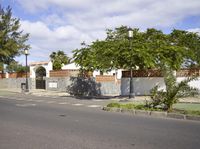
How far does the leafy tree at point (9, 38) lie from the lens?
146 ft

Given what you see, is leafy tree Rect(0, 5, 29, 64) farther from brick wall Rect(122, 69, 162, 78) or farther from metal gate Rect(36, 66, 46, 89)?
brick wall Rect(122, 69, 162, 78)

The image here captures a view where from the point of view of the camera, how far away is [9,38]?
46.3 meters

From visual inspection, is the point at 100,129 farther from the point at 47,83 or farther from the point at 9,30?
the point at 9,30

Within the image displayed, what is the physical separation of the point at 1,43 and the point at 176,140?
39.8m

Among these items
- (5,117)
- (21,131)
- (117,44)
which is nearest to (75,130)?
(21,131)

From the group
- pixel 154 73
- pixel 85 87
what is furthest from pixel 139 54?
pixel 85 87

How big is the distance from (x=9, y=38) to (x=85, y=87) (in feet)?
60.8

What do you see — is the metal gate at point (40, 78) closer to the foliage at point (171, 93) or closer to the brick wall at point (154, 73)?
the brick wall at point (154, 73)

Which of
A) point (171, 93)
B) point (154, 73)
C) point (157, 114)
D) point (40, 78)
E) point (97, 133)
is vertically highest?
point (154, 73)

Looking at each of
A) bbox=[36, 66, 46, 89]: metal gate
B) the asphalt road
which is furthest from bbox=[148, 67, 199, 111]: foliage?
bbox=[36, 66, 46, 89]: metal gate

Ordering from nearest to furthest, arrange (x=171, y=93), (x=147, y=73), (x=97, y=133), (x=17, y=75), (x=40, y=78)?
(x=97, y=133)
(x=171, y=93)
(x=147, y=73)
(x=40, y=78)
(x=17, y=75)

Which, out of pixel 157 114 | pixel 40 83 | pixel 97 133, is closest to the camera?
pixel 97 133

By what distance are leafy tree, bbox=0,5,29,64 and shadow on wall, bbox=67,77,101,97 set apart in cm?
1459

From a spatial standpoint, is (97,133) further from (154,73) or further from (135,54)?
(154,73)
